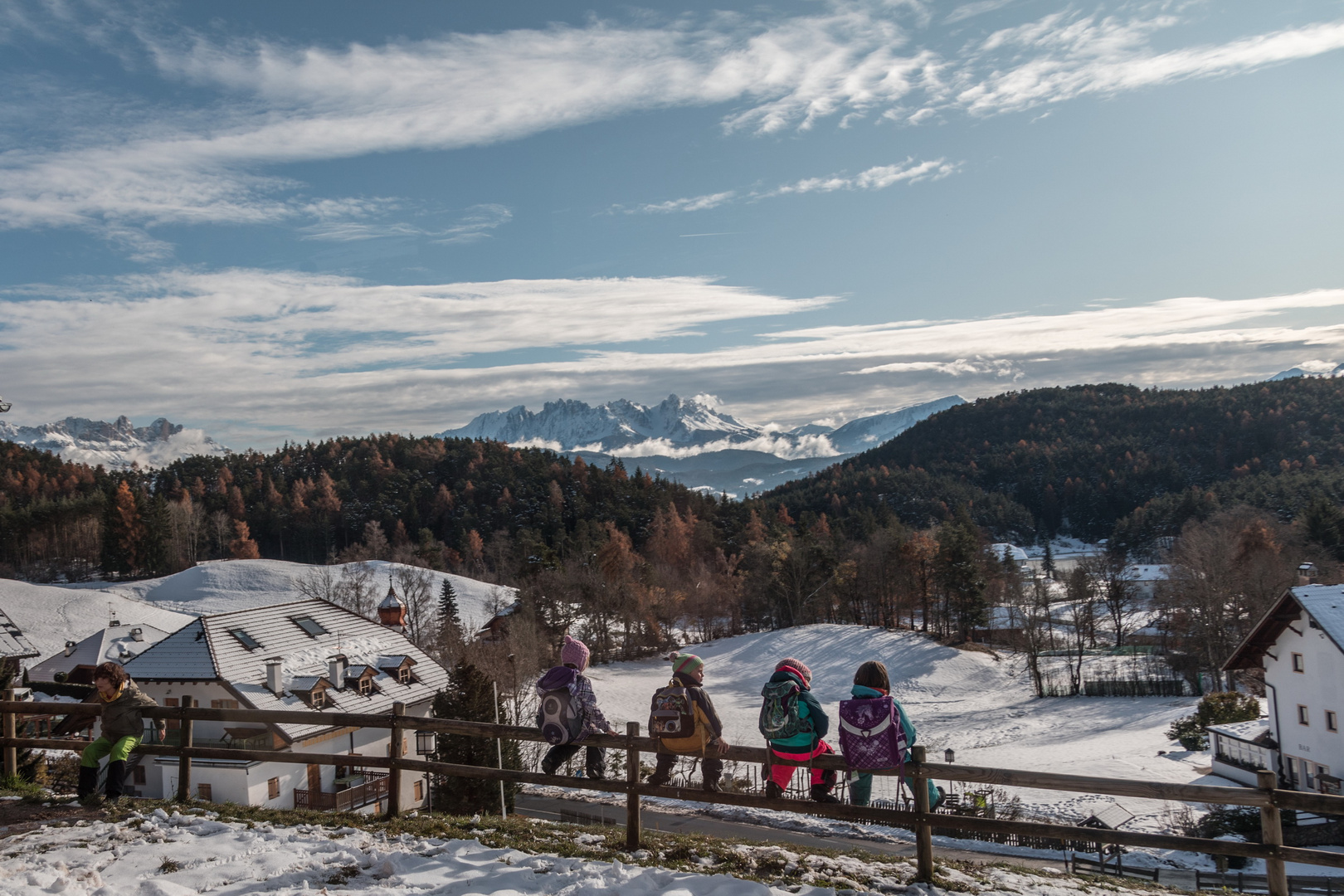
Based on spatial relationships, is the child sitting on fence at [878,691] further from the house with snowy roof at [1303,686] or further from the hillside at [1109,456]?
the hillside at [1109,456]

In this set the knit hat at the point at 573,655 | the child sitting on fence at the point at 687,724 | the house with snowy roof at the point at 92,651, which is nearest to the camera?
the child sitting on fence at the point at 687,724

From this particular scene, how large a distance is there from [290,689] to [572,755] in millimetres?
22635

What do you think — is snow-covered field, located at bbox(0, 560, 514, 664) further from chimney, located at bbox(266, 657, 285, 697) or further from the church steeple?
chimney, located at bbox(266, 657, 285, 697)

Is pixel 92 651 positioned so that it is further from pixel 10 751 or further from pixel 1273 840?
pixel 1273 840

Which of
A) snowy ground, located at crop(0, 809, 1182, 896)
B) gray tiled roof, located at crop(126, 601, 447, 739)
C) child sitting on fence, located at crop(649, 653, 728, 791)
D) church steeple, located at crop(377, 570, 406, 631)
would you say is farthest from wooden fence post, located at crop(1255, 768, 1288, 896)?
church steeple, located at crop(377, 570, 406, 631)

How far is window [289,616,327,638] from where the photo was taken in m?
30.3

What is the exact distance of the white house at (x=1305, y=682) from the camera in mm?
22547

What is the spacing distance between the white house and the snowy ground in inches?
862

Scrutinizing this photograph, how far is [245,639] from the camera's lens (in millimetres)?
27656

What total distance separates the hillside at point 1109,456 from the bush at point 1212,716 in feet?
344

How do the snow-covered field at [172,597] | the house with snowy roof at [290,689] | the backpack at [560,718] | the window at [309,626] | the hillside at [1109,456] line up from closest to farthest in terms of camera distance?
the backpack at [560,718]
the house with snowy roof at [290,689]
the window at [309,626]
the snow-covered field at [172,597]
the hillside at [1109,456]

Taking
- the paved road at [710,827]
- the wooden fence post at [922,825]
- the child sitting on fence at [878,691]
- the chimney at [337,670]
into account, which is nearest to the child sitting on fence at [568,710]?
the child sitting on fence at [878,691]

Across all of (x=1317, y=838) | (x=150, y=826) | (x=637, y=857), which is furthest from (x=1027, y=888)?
(x=1317, y=838)

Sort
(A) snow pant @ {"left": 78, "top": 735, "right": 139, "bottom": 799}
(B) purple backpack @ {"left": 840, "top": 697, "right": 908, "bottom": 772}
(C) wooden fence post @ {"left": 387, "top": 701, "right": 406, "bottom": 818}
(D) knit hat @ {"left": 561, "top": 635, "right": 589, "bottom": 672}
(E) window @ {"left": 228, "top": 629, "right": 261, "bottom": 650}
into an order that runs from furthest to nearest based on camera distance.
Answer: (E) window @ {"left": 228, "top": 629, "right": 261, "bottom": 650} < (A) snow pant @ {"left": 78, "top": 735, "right": 139, "bottom": 799} < (C) wooden fence post @ {"left": 387, "top": 701, "right": 406, "bottom": 818} < (D) knit hat @ {"left": 561, "top": 635, "right": 589, "bottom": 672} < (B) purple backpack @ {"left": 840, "top": 697, "right": 908, "bottom": 772}
